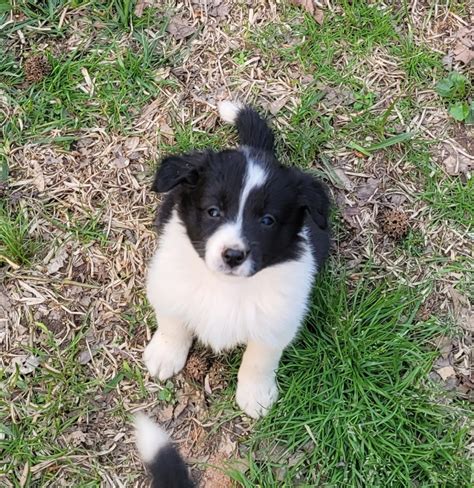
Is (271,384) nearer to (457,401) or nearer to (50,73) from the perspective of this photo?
(457,401)

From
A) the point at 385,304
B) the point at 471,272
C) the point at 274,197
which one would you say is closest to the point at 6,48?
the point at 274,197

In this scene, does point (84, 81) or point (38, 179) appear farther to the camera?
point (84, 81)

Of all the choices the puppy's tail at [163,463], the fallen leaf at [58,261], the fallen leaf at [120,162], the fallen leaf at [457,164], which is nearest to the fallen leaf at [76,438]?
the puppy's tail at [163,463]

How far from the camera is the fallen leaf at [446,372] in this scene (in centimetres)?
401

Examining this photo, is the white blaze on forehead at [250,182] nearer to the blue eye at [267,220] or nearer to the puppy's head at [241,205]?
the puppy's head at [241,205]

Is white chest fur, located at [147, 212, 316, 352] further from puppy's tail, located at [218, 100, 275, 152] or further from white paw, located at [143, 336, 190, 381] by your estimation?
puppy's tail, located at [218, 100, 275, 152]

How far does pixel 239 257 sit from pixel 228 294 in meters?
0.49

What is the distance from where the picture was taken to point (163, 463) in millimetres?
3006

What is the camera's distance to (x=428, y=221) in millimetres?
4367

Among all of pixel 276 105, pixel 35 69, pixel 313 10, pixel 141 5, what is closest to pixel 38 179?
pixel 35 69

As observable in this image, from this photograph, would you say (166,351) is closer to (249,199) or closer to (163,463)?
(163,463)

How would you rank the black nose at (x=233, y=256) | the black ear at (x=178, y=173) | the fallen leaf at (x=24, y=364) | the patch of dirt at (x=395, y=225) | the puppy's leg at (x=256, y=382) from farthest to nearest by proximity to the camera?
the patch of dirt at (x=395, y=225) < the fallen leaf at (x=24, y=364) < the puppy's leg at (x=256, y=382) < the black ear at (x=178, y=173) < the black nose at (x=233, y=256)

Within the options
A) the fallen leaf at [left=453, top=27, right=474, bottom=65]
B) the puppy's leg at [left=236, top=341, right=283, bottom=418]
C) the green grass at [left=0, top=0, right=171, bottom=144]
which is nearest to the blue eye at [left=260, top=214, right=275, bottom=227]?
the puppy's leg at [left=236, top=341, right=283, bottom=418]

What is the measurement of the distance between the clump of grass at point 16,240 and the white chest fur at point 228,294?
94cm
